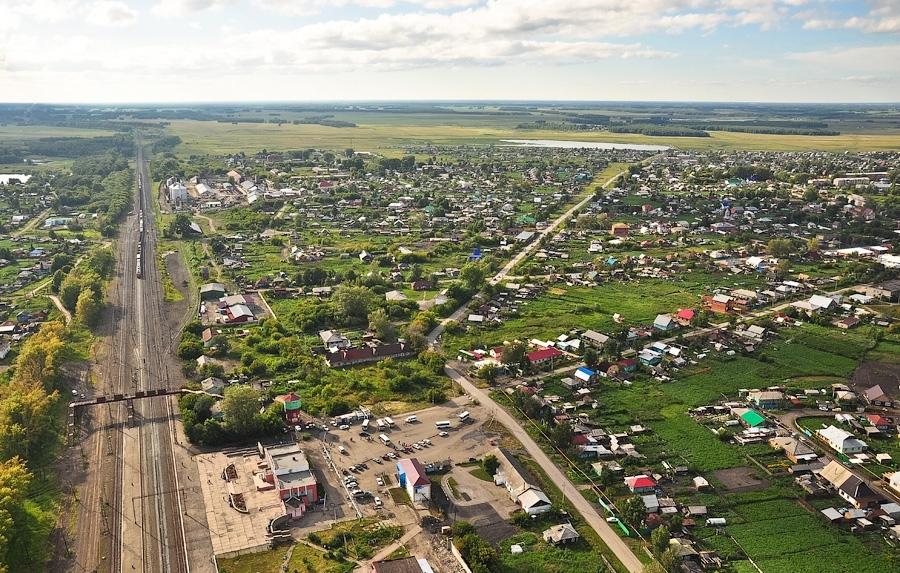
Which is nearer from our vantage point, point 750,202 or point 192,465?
point 192,465

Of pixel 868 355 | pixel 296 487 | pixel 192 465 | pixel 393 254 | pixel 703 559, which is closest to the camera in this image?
pixel 703 559

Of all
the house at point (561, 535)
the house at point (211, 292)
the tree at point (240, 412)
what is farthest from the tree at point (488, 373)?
the house at point (211, 292)

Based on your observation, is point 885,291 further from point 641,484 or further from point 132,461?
point 132,461

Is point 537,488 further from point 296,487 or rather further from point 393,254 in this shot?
point 393,254

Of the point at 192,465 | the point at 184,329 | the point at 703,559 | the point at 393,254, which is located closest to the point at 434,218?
the point at 393,254

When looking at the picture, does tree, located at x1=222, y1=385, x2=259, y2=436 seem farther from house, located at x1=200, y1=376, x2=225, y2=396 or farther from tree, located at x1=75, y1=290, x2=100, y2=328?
tree, located at x1=75, y1=290, x2=100, y2=328

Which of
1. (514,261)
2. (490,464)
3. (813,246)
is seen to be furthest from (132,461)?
(813,246)

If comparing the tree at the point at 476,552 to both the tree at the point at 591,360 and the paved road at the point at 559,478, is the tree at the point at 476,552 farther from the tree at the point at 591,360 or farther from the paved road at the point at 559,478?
the tree at the point at 591,360
